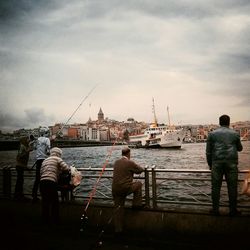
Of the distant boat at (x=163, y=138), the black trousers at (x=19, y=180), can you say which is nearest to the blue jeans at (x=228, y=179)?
the black trousers at (x=19, y=180)

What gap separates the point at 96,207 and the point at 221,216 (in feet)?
8.95

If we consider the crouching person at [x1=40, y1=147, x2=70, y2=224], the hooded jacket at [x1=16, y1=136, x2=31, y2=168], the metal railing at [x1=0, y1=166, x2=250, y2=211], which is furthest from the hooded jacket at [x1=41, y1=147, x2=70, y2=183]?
the hooded jacket at [x1=16, y1=136, x2=31, y2=168]

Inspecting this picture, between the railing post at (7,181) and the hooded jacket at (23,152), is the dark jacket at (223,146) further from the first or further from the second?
the railing post at (7,181)

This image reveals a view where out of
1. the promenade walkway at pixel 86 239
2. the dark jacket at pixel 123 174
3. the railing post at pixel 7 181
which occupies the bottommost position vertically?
the promenade walkway at pixel 86 239

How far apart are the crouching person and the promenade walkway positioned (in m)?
0.30

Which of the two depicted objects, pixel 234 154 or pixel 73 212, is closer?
pixel 234 154

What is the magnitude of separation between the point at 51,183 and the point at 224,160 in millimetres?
3368

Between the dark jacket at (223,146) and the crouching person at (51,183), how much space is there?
2973 millimetres

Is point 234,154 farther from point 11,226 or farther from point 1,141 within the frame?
point 1,141

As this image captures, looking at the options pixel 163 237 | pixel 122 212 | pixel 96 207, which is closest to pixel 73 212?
pixel 96 207

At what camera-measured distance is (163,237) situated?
5.82 metres

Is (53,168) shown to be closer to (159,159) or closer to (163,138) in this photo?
(159,159)

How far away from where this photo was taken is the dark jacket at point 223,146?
18.7 ft

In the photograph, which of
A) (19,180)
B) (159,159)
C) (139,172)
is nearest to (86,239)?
(139,172)
